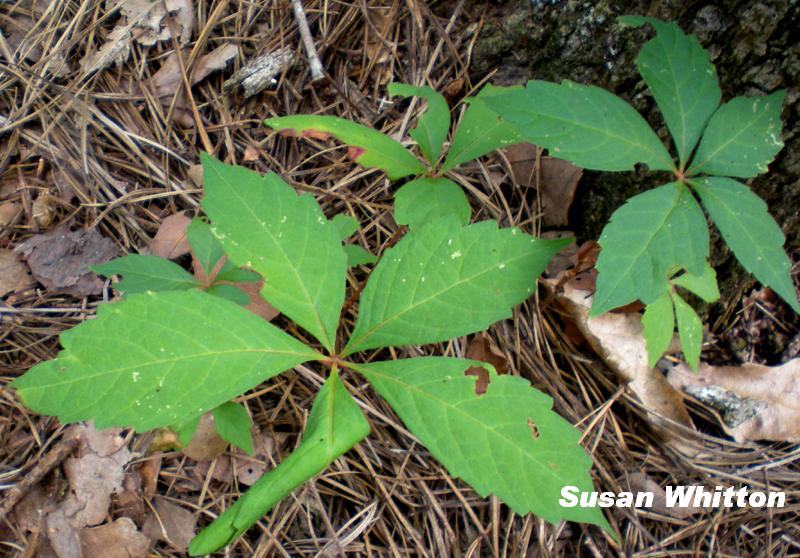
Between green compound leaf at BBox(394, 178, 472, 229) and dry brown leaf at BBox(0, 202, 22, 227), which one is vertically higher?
green compound leaf at BBox(394, 178, 472, 229)

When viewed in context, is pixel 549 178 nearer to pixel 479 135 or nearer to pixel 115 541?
pixel 479 135

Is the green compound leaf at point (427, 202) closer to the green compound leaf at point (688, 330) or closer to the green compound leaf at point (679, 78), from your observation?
the green compound leaf at point (679, 78)

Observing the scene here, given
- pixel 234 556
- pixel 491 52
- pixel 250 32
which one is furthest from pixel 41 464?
pixel 491 52

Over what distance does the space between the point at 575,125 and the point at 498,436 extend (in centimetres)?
68

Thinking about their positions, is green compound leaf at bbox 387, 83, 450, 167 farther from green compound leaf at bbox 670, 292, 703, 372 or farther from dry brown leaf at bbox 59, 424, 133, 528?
dry brown leaf at bbox 59, 424, 133, 528

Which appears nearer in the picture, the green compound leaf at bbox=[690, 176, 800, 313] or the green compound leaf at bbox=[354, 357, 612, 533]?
the green compound leaf at bbox=[354, 357, 612, 533]

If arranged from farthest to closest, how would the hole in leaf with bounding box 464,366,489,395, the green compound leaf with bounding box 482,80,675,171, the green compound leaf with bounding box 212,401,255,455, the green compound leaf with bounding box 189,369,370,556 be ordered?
1. the green compound leaf with bounding box 212,401,255,455
2. the green compound leaf with bounding box 482,80,675,171
3. the hole in leaf with bounding box 464,366,489,395
4. the green compound leaf with bounding box 189,369,370,556

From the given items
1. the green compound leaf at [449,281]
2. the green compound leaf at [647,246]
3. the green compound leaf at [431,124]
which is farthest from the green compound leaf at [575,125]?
the green compound leaf at [431,124]

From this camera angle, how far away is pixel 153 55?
6.87 feet

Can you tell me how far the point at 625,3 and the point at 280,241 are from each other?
1.09 m

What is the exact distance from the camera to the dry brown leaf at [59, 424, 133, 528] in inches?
60.8

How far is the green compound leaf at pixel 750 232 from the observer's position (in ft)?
4.15

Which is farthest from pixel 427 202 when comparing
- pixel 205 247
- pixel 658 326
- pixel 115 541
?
pixel 115 541

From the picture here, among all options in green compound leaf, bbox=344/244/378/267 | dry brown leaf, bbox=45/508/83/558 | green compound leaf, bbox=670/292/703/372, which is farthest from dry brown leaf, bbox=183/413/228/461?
green compound leaf, bbox=670/292/703/372
